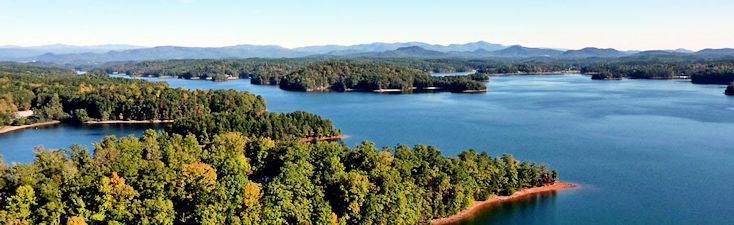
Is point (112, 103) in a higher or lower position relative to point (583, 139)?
higher

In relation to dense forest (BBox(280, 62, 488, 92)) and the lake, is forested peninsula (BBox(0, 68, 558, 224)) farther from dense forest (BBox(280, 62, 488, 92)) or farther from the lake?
dense forest (BBox(280, 62, 488, 92))

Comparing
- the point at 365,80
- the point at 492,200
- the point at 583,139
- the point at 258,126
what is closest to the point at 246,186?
the point at 492,200

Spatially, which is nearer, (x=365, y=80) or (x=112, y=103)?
(x=112, y=103)

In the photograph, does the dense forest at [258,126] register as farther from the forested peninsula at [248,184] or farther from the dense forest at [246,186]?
the dense forest at [246,186]

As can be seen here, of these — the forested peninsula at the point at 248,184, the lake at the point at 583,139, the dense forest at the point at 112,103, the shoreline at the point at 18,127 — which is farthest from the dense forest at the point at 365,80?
the forested peninsula at the point at 248,184

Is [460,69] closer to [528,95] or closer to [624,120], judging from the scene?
[528,95]

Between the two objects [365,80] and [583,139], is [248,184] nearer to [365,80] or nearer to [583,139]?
[583,139]
